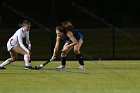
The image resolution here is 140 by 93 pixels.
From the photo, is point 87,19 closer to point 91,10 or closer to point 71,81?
point 91,10

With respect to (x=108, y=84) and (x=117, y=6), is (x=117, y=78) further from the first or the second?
(x=117, y=6)

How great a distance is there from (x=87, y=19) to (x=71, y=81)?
136 ft

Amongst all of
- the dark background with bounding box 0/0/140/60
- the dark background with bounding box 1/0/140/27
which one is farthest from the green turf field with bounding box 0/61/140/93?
the dark background with bounding box 1/0/140/27

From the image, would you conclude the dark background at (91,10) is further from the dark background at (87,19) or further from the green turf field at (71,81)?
the green turf field at (71,81)

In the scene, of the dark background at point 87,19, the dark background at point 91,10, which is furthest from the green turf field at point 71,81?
the dark background at point 91,10

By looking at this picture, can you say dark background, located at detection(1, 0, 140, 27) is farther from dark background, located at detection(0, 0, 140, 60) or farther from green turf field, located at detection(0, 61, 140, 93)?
green turf field, located at detection(0, 61, 140, 93)

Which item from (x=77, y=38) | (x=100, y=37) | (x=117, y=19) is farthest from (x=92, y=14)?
(x=77, y=38)

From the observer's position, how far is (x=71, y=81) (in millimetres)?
16000

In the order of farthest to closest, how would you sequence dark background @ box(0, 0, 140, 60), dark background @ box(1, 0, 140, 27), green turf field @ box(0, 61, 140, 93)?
dark background @ box(1, 0, 140, 27)
dark background @ box(0, 0, 140, 60)
green turf field @ box(0, 61, 140, 93)

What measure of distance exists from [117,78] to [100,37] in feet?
94.3

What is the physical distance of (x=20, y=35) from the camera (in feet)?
63.8

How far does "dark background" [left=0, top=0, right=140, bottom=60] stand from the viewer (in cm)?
4291

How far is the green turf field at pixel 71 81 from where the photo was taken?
45.8 feet

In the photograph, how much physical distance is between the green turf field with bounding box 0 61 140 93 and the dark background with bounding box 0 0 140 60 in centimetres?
1998
